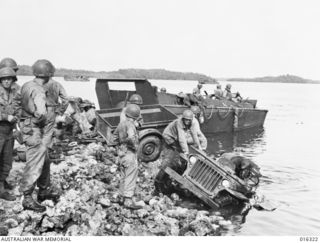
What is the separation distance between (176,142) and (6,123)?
3.45m

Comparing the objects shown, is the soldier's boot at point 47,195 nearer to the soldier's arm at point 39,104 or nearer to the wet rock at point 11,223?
the wet rock at point 11,223

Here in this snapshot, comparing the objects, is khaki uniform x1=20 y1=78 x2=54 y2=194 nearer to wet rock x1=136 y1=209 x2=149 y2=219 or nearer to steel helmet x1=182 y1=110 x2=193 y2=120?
wet rock x1=136 y1=209 x2=149 y2=219

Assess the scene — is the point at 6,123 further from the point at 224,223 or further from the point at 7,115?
the point at 224,223

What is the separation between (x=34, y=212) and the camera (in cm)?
527

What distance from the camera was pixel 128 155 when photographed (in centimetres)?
634

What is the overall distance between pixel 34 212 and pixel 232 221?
3792mm

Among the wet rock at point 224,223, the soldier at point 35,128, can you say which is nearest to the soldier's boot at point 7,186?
the soldier at point 35,128

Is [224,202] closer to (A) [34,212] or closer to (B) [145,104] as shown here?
(A) [34,212]

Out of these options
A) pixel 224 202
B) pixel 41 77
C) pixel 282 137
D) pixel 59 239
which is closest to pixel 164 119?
pixel 224 202

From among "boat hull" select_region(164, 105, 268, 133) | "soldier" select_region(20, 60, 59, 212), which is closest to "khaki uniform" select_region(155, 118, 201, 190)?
"soldier" select_region(20, 60, 59, 212)

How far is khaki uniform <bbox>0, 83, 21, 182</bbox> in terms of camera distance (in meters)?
5.65

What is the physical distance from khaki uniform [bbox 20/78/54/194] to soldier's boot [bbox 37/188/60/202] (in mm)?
325

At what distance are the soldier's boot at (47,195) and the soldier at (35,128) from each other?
30 centimetres

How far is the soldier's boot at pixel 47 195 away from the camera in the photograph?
573cm
